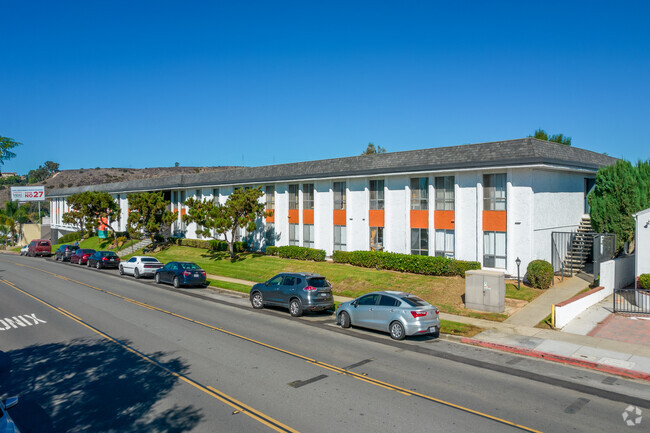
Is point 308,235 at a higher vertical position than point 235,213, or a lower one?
lower

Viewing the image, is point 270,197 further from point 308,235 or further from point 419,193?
point 419,193

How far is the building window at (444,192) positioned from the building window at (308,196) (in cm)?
1134

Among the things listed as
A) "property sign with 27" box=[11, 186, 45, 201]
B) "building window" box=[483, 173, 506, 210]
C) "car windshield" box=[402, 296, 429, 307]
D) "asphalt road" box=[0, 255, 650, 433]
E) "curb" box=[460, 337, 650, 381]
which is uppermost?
"property sign with 27" box=[11, 186, 45, 201]

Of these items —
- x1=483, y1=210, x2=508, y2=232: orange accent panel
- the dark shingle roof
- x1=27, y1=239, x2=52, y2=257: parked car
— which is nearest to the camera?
the dark shingle roof

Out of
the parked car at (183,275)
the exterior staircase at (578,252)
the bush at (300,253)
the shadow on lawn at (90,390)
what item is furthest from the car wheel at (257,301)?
the exterior staircase at (578,252)

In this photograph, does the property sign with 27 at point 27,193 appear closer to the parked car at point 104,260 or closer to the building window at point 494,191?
the parked car at point 104,260

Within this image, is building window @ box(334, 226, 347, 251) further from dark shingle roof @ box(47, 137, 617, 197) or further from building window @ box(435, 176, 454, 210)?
building window @ box(435, 176, 454, 210)

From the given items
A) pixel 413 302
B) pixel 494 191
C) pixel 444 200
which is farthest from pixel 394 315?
pixel 444 200

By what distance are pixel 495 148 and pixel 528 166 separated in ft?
7.25

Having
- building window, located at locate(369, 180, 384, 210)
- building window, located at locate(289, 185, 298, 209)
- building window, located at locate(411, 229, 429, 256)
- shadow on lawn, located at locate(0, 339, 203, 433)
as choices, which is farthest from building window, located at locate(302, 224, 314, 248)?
shadow on lawn, located at locate(0, 339, 203, 433)

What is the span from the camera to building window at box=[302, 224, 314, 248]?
3592cm

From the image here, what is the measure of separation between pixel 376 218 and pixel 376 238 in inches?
54.3

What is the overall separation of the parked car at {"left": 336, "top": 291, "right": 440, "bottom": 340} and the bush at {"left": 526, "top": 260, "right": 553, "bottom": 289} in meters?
8.56

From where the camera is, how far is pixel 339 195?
3369cm
